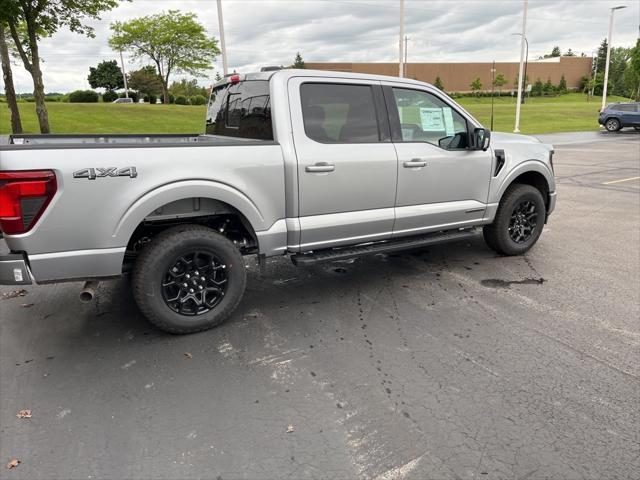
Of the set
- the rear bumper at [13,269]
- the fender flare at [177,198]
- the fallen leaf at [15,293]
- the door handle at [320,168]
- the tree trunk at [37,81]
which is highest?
the tree trunk at [37,81]

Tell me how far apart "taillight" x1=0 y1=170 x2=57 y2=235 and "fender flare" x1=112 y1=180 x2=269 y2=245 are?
1.56 feet

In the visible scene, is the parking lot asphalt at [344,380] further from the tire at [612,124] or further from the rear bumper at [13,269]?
the tire at [612,124]

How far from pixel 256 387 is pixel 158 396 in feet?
1.97

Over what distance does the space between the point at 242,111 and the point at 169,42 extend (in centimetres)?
5281

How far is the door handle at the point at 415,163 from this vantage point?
14.8ft

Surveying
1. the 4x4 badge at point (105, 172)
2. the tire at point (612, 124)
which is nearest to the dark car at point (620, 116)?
the tire at point (612, 124)

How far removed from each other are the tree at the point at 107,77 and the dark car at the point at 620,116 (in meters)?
84.5

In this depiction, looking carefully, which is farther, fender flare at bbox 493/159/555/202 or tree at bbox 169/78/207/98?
tree at bbox 169/78/207/98

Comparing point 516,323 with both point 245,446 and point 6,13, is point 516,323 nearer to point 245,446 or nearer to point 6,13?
point 245,446

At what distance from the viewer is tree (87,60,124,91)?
91250mm

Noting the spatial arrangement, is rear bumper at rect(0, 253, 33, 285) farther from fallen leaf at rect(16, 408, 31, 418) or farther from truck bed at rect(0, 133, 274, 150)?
fallen leaf at rect(16, 408, 31, 418)

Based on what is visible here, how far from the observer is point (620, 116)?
93.1 feet

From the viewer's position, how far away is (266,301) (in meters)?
4.52

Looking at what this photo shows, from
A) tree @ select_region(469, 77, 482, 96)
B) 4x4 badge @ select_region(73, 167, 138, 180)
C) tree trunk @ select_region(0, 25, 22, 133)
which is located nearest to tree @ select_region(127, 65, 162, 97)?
tree trunk @ select_region(0, 25, 22, 133)
